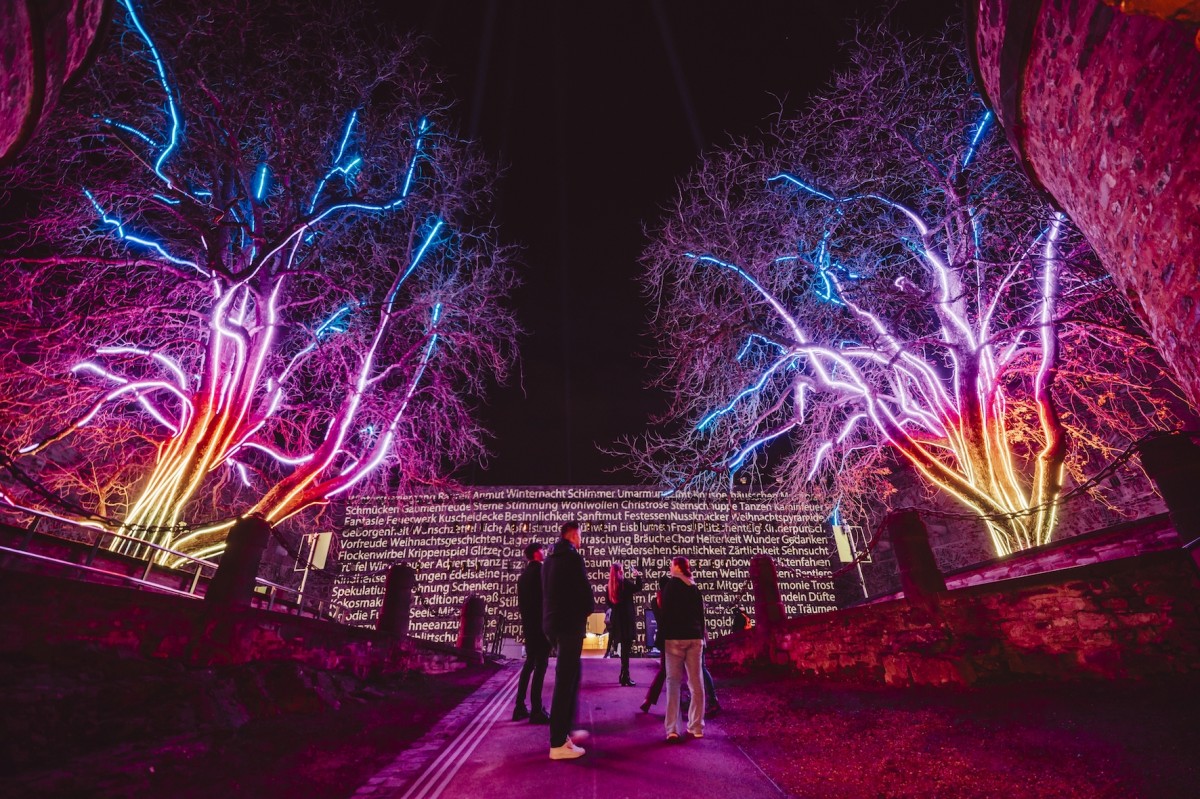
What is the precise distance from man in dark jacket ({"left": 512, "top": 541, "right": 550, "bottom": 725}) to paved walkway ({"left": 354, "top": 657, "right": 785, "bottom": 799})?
0.19m

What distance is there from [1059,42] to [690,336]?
8.32m

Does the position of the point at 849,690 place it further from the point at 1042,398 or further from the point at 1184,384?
the point at 1042,398

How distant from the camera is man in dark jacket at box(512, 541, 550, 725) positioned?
15.2 feet

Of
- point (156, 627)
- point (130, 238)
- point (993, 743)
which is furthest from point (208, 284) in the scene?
point (993, 743)

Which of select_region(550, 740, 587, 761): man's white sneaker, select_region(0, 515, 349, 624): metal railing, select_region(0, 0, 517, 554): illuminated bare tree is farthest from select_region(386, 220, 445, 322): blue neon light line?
select_region(550, 740, 587, 761): man's white sneaker

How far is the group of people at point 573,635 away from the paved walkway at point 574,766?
20cm

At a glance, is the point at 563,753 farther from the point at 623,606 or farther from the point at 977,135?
the point at 977,135

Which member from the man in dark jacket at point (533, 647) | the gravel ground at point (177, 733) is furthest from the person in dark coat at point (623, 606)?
the gravel ground at point (177, 733)

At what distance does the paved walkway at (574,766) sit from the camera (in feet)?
9.09

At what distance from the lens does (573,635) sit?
11.9ft

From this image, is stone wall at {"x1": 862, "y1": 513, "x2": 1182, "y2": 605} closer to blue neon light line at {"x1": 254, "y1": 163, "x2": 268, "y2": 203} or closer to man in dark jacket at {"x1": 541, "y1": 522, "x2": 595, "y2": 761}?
man in dark jacket at {"x1": 541, "y1": 522, "x2": 595, "y2": 761}

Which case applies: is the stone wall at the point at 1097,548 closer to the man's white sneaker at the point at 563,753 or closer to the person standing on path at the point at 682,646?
the person standing on path at the point at 682,646

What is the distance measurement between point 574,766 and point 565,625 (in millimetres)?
858

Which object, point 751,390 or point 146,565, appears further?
point 751,390
